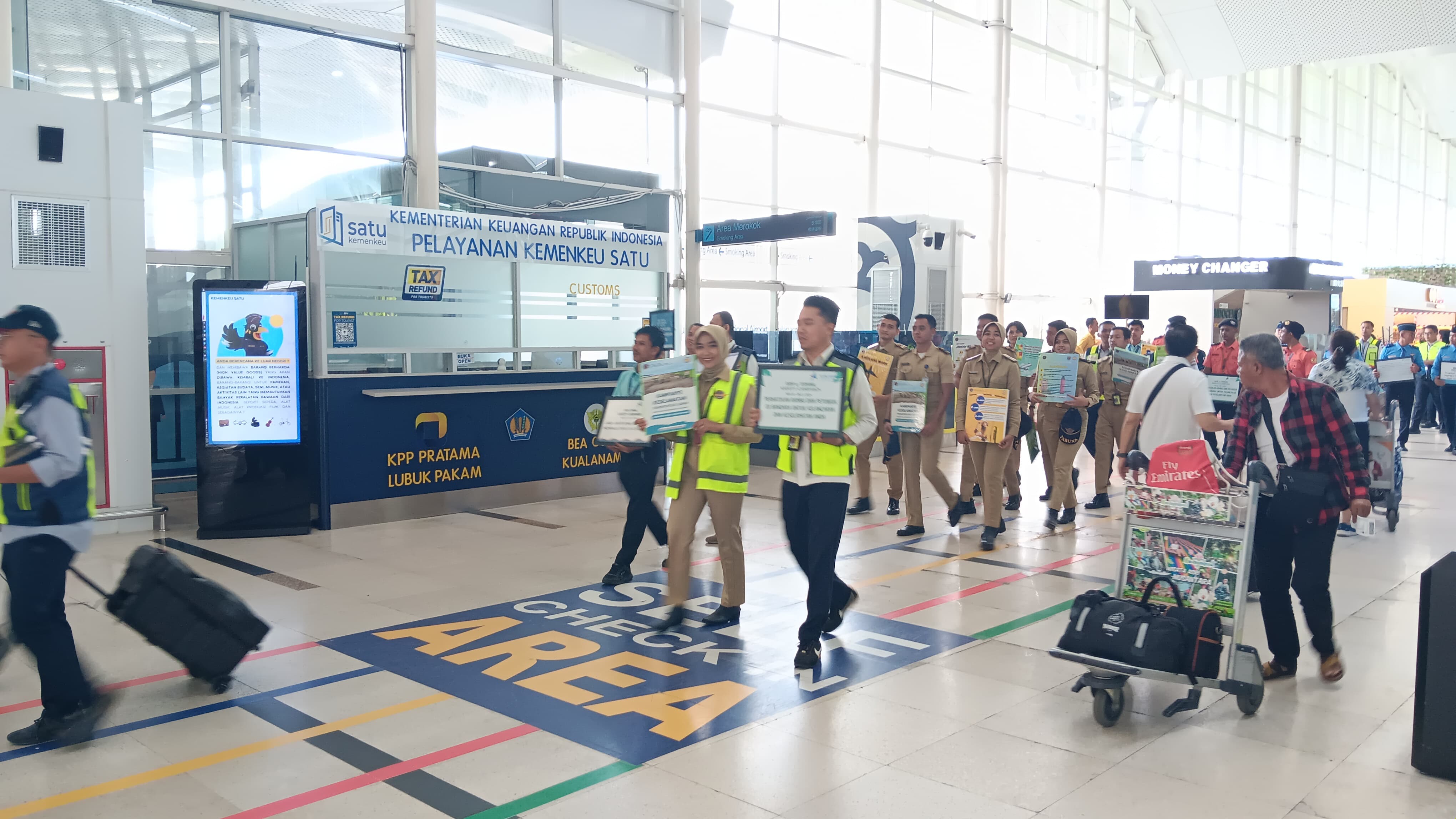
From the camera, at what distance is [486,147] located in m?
13.4

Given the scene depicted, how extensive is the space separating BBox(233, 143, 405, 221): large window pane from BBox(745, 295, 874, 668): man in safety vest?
695 cm

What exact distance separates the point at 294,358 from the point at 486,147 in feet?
19.4

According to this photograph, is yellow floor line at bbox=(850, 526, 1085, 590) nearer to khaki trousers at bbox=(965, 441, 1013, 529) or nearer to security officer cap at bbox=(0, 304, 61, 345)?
khaki trousers at bbox=(965, 441, 1013, 529)

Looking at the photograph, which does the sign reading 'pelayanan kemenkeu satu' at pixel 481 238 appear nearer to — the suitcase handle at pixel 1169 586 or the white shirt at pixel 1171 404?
the white shirt at pixel 1171 404

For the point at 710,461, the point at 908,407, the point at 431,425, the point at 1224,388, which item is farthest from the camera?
the point at 431,425

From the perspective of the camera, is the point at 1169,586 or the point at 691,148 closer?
the point at 1169,586

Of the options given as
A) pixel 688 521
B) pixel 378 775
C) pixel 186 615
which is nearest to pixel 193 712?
pixel 186 615

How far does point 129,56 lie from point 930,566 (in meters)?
9.14

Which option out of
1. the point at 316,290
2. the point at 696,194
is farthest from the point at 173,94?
the point at 696,194

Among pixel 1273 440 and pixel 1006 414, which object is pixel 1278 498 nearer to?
pixel 1273 440

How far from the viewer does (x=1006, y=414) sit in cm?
767

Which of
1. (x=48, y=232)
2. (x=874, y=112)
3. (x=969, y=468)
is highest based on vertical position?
(x=874, y=112)

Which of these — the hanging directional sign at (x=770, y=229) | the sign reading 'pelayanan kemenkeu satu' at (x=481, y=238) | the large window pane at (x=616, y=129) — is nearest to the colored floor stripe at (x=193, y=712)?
the sign reading 'pelayanan kemenkeu satu' at (x=481, y=238)

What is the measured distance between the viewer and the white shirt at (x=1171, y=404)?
6027mm
